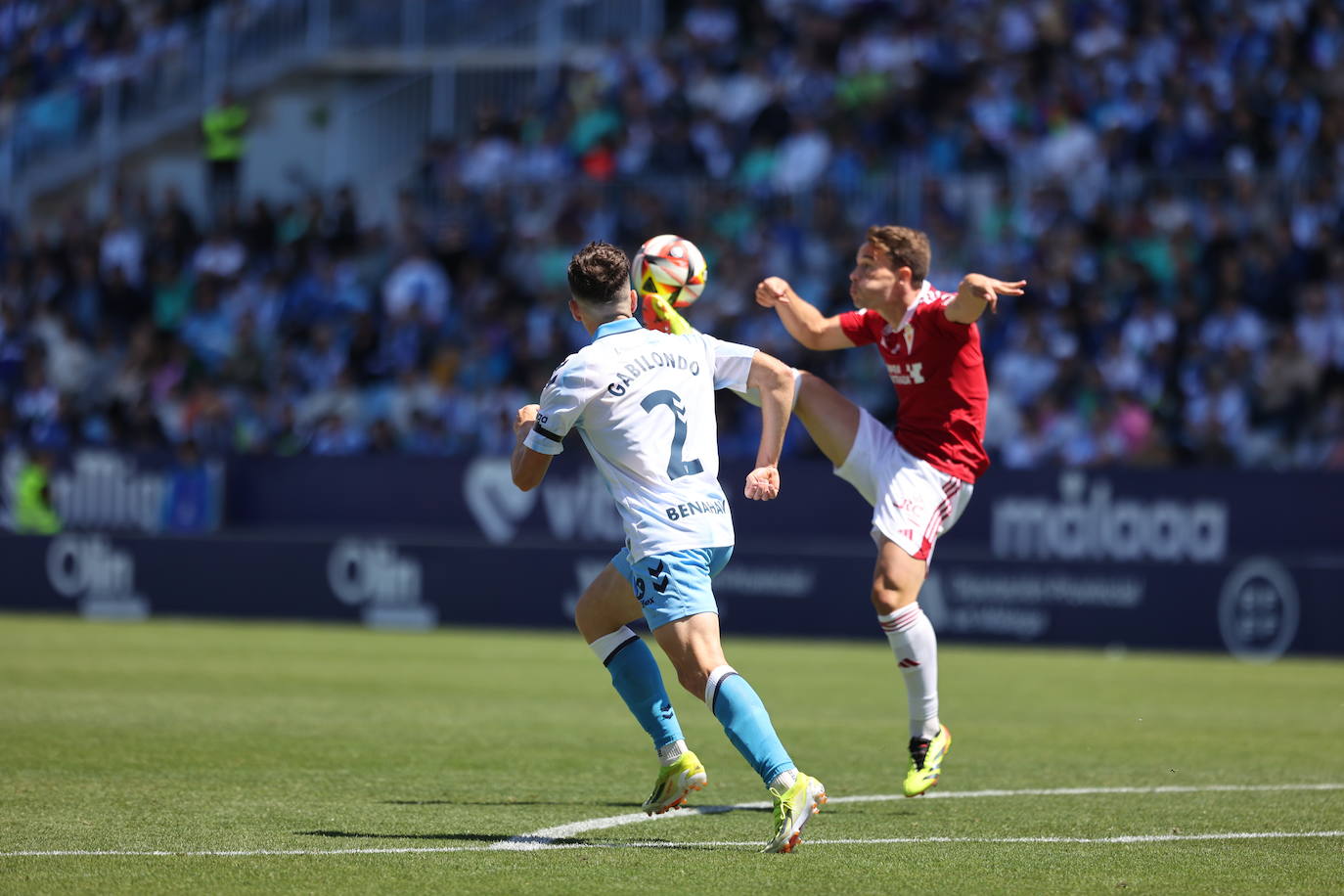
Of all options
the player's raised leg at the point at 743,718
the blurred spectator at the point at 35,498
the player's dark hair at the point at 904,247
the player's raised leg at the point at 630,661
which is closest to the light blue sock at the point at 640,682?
the player's raised leg at the point at 630,661

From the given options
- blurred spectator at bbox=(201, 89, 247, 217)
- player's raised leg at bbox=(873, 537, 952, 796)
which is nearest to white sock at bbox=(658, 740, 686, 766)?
Answer: player's raised leg at bbox=(873, 537, 952, 796)

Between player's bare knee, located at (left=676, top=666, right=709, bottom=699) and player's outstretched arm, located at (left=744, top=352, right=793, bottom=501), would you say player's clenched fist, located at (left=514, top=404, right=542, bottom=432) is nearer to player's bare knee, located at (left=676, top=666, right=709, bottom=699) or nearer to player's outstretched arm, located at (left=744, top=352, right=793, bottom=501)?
player's outstretched arm, located at (left=744, top=352, right=793, bottom=501)

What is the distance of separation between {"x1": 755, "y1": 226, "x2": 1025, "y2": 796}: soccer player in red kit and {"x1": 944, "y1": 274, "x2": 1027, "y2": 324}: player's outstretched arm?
88mm

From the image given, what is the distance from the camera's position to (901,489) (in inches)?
345

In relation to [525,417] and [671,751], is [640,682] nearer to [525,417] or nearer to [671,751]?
[671,751]

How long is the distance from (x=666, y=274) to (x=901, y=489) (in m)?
1.63

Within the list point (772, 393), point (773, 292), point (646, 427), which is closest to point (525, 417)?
point (646, 427)

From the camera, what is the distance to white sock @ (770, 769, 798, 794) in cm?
653

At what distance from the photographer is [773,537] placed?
2008 centimetres

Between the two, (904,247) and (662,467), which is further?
(904,247)

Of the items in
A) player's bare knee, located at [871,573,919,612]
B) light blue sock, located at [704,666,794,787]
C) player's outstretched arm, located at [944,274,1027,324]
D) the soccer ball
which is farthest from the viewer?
player's bare knee, located at [871,573,919,612]

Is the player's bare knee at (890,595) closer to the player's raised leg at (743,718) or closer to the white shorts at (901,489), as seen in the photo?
the white shorts at (901,489)

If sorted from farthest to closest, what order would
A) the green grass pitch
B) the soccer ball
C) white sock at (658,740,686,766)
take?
the soccer ball < white sock at (658,740,686,766) < the green grass pitch

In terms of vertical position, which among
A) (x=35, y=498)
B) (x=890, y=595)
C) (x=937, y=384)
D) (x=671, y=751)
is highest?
(x=937, y=384)
